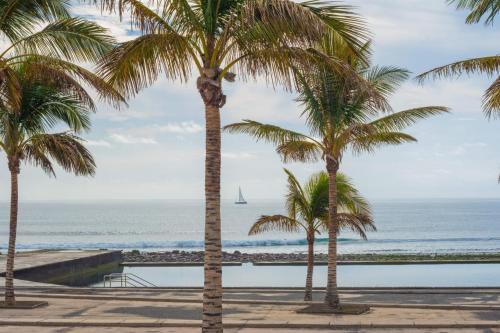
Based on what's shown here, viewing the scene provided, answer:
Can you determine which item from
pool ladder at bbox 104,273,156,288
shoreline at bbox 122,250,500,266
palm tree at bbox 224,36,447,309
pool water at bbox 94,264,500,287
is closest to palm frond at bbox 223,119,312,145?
palm tree at bbox 224,36,447,309

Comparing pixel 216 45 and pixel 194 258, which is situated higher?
pixel 216 45

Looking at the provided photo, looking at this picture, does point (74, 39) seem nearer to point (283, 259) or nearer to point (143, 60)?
point (143, 60)

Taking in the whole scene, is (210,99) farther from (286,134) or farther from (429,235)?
(429,235)

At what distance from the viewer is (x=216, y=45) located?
39.3ft

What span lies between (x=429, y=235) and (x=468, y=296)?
100971 millimetres

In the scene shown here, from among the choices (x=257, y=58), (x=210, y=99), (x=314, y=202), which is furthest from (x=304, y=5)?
(x=314, y=202)

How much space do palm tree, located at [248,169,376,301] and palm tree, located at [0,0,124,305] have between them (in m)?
7.12

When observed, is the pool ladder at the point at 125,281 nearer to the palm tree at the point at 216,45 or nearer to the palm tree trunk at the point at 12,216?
the palm tree trunk at the point at 12,216

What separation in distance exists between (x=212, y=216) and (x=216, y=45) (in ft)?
8.81

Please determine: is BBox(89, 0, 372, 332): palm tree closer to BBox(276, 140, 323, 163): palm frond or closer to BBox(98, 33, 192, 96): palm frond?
BBox(98, 33, 192, 96): palm frond

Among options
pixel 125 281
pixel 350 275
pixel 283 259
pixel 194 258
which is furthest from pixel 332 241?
Result: pixel 283 259

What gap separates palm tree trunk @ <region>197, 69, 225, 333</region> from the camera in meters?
11.5

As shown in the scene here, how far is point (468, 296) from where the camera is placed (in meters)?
25.2

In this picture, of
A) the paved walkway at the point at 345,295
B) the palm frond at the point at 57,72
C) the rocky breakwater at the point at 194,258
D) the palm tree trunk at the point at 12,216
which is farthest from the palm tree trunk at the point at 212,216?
the rocky breakwater at the point at 194,258
